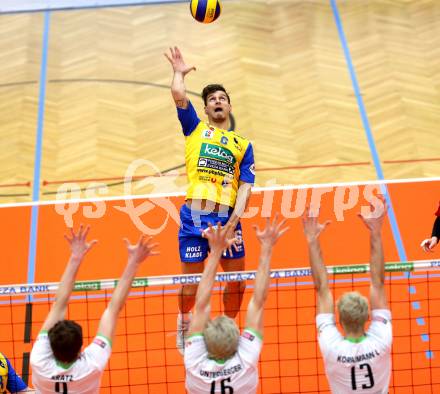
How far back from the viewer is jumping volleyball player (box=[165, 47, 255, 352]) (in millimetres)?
10180

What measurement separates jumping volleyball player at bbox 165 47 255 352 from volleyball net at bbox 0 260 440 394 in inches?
14.8

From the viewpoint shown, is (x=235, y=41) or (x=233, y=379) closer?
(x=233, y=379)

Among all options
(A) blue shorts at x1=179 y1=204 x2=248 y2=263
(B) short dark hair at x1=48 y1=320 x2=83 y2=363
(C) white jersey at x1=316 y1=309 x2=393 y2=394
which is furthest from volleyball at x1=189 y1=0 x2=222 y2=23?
(B) short dark hair at x1=48 y1=320 x2=83 y2=363

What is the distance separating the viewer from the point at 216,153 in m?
10.4

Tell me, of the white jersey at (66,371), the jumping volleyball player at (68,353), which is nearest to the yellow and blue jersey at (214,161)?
the jumping volleyball player at (68,353)

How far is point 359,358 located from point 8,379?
3416mm

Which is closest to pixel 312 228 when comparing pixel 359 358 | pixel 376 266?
pixel 376 266

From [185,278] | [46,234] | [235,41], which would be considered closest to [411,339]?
[185,278]

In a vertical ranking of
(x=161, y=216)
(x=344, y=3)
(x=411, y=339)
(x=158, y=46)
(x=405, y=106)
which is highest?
(x=344, y=3)

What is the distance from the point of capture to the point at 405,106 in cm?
1623

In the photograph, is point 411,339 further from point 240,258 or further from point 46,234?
point 46,234

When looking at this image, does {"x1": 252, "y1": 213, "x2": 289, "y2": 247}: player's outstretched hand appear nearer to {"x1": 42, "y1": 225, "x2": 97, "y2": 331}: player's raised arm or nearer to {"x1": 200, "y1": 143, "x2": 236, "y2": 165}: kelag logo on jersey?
{"x1": 42, "y1": 225, "x2": 97, "y2": 331}: player's raised arm

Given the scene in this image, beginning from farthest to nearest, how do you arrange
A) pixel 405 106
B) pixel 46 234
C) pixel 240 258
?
pixel 405 106
pixel 46 234
pixel 240 258

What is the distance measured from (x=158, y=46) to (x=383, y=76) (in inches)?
189
